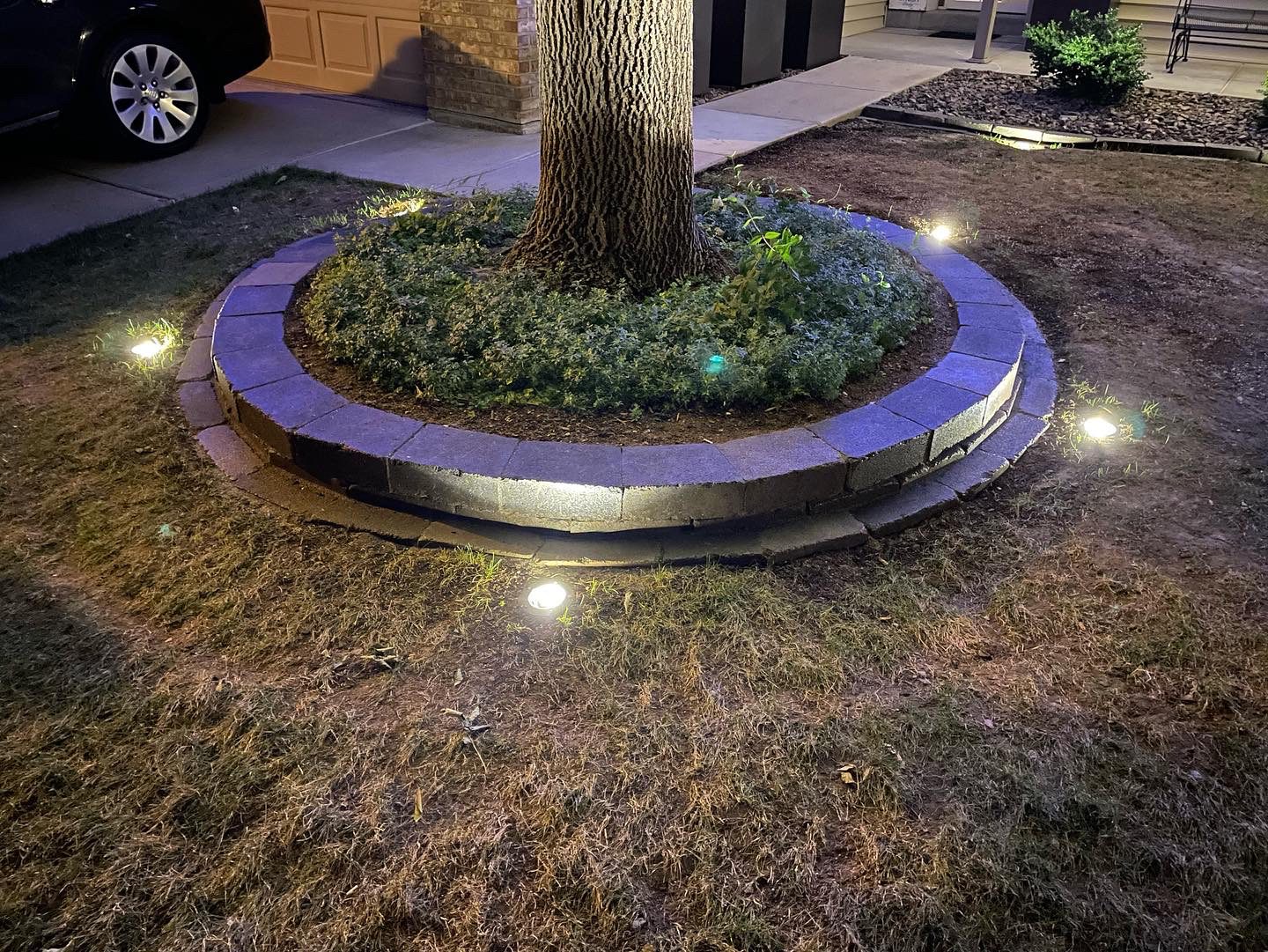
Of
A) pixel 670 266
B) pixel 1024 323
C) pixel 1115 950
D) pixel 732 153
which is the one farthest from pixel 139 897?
pixel 732 153

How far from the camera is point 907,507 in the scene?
125 inches

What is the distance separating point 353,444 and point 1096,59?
8525mm

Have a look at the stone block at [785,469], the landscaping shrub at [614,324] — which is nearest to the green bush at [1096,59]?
the landscaping shrub at [614,324]

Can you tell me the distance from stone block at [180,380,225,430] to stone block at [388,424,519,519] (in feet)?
3.63

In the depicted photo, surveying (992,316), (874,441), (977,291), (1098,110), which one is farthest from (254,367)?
(1098,110)

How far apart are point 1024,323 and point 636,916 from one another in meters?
3.65

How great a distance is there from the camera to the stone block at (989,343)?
3740mm

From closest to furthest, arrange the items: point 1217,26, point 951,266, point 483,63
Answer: point 951,266, point 483,63, point 1217,26

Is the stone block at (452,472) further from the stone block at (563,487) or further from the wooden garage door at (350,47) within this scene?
the wooden garage door at (350,47)

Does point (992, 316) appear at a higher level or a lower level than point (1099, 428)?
higher

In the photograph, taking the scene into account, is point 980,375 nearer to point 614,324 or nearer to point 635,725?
point 614,324

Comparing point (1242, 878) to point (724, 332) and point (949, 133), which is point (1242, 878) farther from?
point (949, 133)

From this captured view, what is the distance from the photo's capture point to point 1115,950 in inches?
72.9

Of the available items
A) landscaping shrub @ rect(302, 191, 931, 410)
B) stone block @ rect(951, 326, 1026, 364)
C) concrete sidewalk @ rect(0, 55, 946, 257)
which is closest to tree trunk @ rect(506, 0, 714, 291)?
landscaping shrub @ rect(302, 191, 931, 410)
